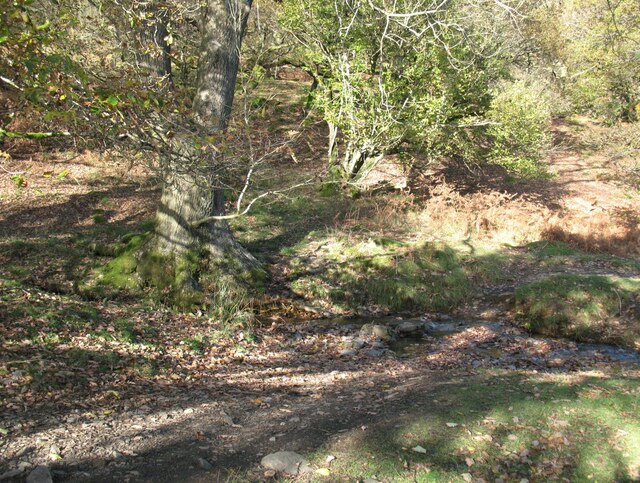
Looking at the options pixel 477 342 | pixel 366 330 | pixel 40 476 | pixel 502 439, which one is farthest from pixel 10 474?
pixel 477 342

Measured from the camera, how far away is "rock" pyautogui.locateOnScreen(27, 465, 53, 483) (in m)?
4.25

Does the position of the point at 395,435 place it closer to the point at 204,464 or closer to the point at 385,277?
the point at 204,464

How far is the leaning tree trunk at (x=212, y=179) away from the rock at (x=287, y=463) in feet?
17.6

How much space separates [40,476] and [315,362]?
16.7 feet

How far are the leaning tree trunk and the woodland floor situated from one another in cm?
146

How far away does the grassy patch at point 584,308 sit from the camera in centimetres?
1050

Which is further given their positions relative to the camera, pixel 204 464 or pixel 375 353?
pixel 375 353

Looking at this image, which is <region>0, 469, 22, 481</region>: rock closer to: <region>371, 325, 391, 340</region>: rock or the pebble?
the pebble

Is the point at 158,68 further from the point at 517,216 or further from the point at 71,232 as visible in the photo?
the point at 517,216

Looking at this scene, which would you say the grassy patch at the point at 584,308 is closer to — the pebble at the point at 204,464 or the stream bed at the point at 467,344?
the stream bed at the point at 467,344

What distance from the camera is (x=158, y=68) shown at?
9.91 m

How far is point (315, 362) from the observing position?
8.84m

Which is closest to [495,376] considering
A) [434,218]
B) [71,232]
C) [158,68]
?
[158,68]

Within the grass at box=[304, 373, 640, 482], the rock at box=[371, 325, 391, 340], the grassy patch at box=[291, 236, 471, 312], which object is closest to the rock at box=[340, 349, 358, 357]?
the rock at box=[371, 325, 391, 340]
